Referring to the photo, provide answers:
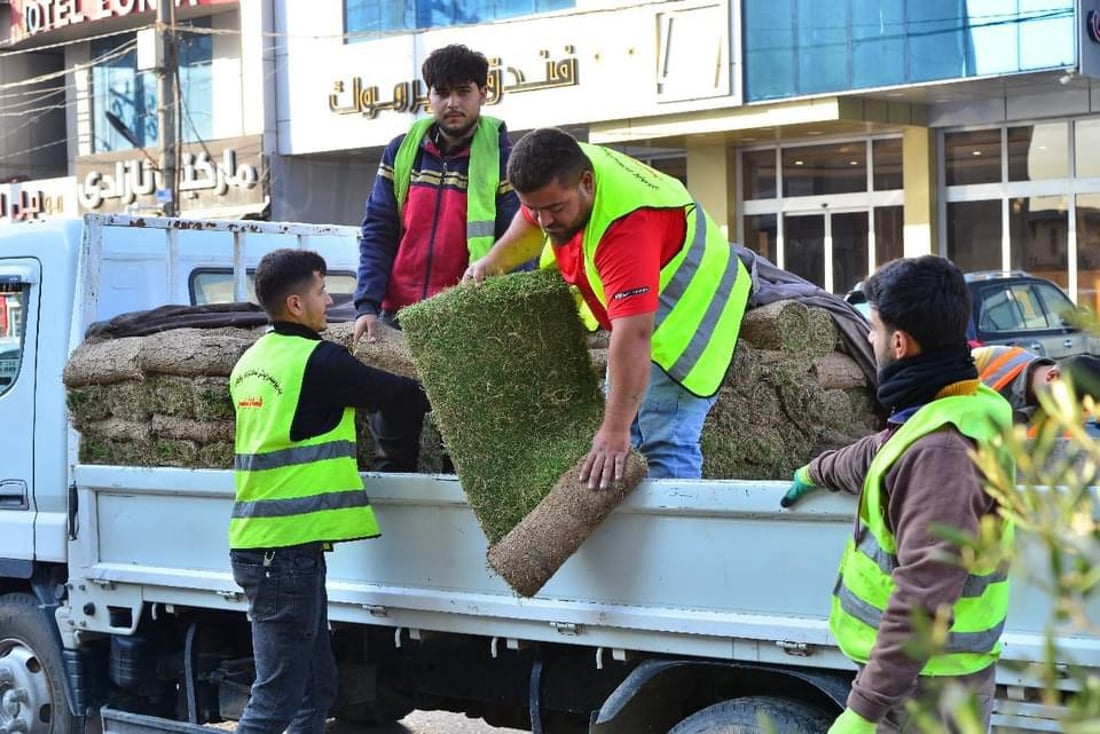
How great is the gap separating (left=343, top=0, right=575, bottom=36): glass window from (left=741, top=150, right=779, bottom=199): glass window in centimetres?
365

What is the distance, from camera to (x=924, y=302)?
10.4 feet

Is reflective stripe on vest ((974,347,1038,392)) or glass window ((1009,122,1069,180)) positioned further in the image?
glass window ((1009,122,1069,180))

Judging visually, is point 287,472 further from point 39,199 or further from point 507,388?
point 39,199

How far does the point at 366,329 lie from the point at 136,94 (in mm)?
28586

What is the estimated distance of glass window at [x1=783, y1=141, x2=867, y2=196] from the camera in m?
23.6

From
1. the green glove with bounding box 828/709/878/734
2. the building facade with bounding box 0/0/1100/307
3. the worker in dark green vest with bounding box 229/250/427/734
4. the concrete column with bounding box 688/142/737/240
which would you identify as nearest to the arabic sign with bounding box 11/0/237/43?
the building facade with bounding box 0/0/1100/307

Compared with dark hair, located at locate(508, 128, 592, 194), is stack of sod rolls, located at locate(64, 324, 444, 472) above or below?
below

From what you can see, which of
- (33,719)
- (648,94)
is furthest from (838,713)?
(648,94)

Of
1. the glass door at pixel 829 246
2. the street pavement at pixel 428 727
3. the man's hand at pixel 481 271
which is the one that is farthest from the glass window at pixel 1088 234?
the man's hand at pixel 481 271

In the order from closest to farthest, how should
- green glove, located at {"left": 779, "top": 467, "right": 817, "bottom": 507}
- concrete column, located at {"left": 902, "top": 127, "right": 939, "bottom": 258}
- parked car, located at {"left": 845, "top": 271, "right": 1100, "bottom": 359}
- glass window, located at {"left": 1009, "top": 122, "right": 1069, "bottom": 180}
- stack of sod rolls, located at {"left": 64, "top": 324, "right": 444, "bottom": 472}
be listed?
green glove, located at {"left": 779, "top": 467, "right": 817, "bottom": 507}, stack of sod rolls, located at {"left": 64, "top": 324, "right": 444, "bottom": 472}, parked car, located at {"left": 845, "top": 271, "right": 1100, "bottom": 359}, glass window, located at {"left": 1009, "top": 122, "right": 1069, "bottom": 180}, concrete column, located at {"left": 902, "top": 127, "right": 939, "bottom": 258}

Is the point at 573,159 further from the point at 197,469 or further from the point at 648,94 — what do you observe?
the point at 648,94

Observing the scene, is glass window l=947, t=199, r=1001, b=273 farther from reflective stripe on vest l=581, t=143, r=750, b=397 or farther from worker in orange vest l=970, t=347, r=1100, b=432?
reflective stripe on vest l=581, t=143, r=750, b=397

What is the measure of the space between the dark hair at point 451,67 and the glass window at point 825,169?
18506mm

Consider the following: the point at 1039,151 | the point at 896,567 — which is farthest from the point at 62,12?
the point at 896,567
